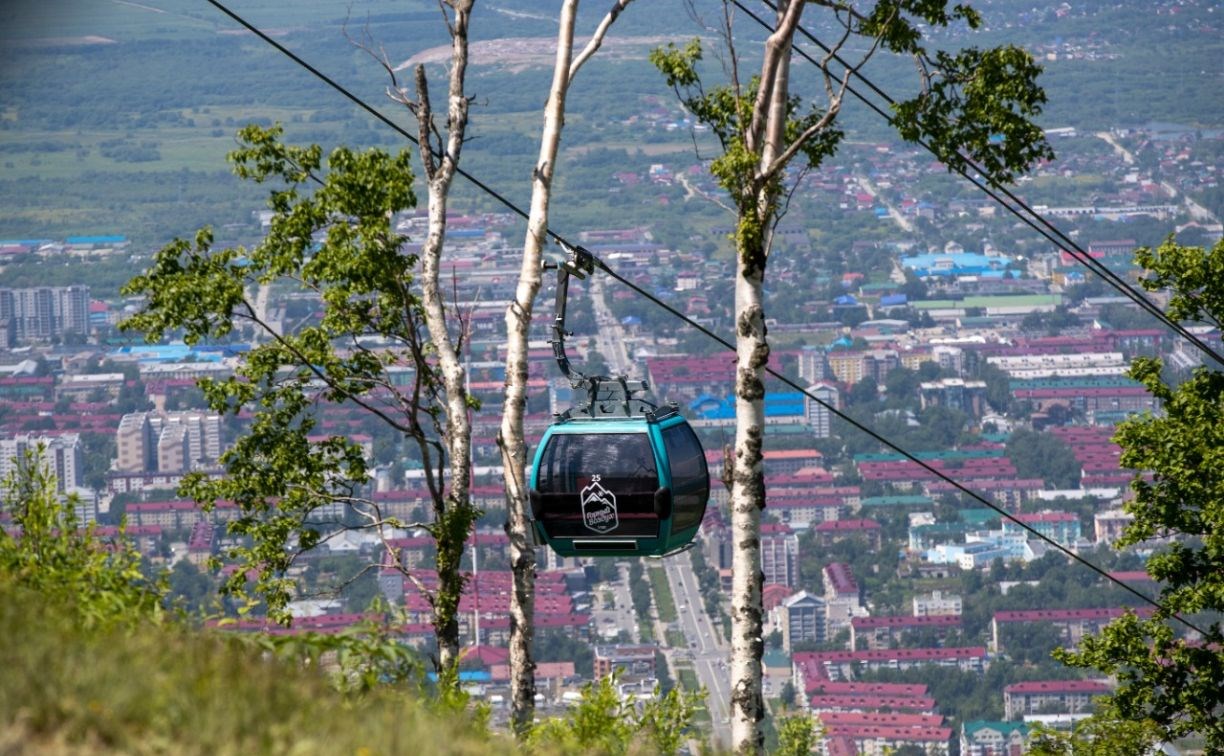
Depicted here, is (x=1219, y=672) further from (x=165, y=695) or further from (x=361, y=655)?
(x=165, y=695)

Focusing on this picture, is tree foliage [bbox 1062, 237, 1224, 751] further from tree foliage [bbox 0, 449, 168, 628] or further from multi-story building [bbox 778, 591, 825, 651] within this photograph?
multi-story building [bbox 778, 591, 825, 651]

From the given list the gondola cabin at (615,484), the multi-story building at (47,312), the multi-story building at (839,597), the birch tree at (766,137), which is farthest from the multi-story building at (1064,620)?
the birch tree at (766,137)

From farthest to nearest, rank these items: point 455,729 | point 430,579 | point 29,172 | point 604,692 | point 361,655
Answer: point 29,172
point 430,579
point 604,692
point 361,655
point 455,729

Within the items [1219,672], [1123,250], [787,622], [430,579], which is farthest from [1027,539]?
[1219,672]

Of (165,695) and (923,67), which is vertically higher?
(923,67)

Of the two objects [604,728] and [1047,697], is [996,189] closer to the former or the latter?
[604,728]

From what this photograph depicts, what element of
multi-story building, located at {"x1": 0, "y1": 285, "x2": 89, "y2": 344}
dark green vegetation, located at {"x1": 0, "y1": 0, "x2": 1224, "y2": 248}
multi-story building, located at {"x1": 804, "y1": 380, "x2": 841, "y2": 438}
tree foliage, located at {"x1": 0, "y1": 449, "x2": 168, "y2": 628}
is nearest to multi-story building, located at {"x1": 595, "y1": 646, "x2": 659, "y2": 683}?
multi-story building, located at {"x1": 804, "y1": 380, "x2": 841, "y2": 438}

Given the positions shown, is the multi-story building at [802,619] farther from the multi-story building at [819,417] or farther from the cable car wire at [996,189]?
the cable car wire at [996,189]
